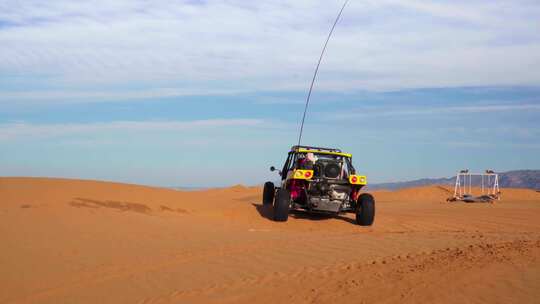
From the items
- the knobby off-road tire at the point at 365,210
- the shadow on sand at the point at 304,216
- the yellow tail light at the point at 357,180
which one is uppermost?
the yellow tail light at the point at 357,180

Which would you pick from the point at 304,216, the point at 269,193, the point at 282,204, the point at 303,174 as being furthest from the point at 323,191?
the point at 269,193

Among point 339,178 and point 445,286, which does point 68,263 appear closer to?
point 445,286

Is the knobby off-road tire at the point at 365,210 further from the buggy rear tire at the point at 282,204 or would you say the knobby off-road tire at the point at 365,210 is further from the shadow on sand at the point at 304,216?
the buggy rear tire at the point at 282,204

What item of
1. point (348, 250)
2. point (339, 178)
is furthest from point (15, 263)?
point (339, 178)

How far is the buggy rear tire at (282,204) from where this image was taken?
619 inches

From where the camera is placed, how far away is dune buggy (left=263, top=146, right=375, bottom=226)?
51.9ft

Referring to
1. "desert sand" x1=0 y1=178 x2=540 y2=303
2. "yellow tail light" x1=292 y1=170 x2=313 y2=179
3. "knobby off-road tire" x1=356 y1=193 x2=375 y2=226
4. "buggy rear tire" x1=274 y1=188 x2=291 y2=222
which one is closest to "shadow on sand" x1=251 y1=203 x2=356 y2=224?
"desert sand" x1=0 y1=178 x2=540 y2=303

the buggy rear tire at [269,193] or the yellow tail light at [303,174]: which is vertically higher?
the yellow tail light at [303,174]

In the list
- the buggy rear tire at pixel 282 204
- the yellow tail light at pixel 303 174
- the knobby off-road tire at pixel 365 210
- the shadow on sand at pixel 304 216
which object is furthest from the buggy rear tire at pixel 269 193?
the knobby off-road tire at pixel 365 210

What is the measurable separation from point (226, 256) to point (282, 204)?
5967 millimetres

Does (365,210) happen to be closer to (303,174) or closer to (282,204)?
(303,174)

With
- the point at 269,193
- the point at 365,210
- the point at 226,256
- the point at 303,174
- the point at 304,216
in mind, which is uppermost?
the point at 303,174

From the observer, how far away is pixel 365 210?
52.0ft

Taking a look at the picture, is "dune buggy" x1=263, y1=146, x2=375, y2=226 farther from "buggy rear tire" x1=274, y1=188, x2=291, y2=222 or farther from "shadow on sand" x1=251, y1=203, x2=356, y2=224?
"shadow on sand" x1=251, y1=203, x2=356, y2=224
